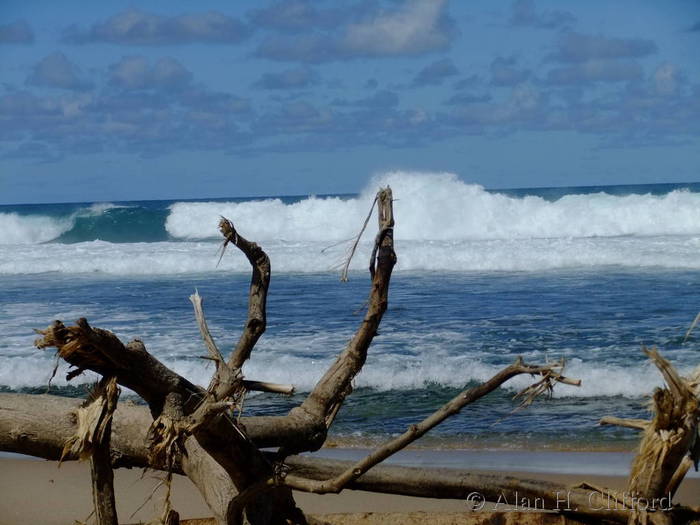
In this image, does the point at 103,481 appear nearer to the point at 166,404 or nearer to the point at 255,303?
the point at 166,404

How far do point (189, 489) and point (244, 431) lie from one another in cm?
216

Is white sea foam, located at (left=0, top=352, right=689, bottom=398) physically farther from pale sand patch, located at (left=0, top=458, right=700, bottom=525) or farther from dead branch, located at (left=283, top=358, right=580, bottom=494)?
dead branch, located at (left=283, top=358, right=580, bottom=494)

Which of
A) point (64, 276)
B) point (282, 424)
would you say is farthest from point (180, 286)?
point (282, 424)

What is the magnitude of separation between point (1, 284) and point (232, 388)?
1570 centimetres

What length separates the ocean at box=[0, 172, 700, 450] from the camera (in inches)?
270

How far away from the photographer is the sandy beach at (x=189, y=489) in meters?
4.71

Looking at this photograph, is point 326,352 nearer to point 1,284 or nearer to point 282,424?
point 282,424

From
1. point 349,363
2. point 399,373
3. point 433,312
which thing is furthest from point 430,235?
point 349,363

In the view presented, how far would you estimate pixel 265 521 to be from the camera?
3.26m

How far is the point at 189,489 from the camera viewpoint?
16.6 ft

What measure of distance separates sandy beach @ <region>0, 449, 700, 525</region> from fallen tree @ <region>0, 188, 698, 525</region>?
0.92 metres

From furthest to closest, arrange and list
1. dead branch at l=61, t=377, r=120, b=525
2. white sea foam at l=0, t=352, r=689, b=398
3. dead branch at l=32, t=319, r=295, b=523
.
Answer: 1. white sea foam at l=0, t=352, r=689, b=398
2. dead branch at l=61, t=377, r=120, b=525
3. dead branch at l=32, t=319, r=295, b=523

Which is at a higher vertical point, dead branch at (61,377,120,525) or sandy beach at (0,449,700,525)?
dead branch at (61,377,120,525)

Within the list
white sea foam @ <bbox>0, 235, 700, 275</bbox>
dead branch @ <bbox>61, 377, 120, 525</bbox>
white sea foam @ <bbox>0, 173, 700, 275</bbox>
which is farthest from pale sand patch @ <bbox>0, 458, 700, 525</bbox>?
white sea foam @ <bbox>0, 235, 700, 275</bbox>
